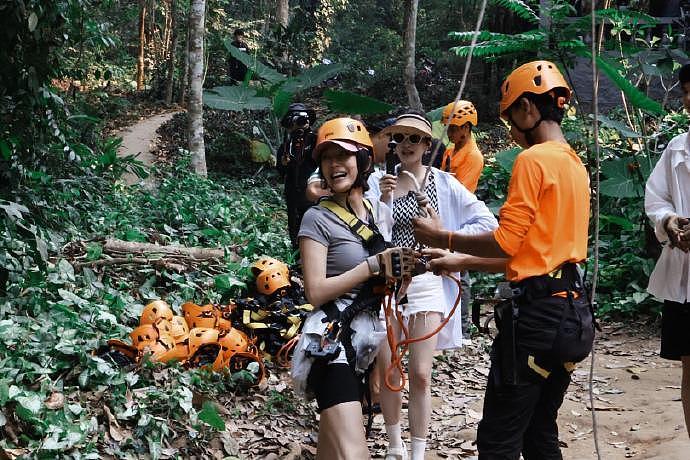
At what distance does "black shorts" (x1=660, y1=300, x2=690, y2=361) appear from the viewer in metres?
3.79

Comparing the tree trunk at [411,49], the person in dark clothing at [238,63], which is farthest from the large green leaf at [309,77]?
the person in dark clothing at [238,63]

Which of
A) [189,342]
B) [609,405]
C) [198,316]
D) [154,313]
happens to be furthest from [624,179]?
[154,313]

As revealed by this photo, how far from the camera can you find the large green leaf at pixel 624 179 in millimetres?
8578

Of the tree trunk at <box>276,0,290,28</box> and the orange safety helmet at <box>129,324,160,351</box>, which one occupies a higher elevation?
the tree trunk at <box>276,0,290,28</box>

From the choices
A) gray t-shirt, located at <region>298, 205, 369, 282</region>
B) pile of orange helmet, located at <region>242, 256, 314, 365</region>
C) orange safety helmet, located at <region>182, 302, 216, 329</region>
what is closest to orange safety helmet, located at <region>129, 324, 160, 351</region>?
orange safety helmet, located at <region>182, 302, 216, 329</region>

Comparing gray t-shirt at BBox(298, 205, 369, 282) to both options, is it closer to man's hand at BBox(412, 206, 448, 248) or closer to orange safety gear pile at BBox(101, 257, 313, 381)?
man's hand at BBox(412, 206, 448, 248)

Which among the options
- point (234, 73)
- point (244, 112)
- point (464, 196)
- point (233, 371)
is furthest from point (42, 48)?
point (234, 73)

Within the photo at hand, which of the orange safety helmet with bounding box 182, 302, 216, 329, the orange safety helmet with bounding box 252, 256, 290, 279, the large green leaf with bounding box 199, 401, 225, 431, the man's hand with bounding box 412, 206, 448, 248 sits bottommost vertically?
the large green leaf with bounding box 199, 401, 225, 431

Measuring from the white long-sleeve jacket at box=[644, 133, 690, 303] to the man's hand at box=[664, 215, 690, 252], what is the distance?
2.0 inches

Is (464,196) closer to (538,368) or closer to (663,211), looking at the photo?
(663,211)

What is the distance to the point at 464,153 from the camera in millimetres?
6199

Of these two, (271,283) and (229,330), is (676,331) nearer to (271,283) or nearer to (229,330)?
(229,330)

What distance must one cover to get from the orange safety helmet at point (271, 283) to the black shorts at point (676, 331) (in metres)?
3.28

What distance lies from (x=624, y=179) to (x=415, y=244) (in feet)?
16.9
